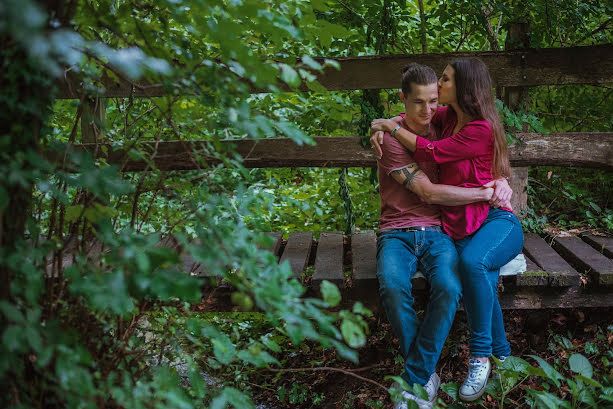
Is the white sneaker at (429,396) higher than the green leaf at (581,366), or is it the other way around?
the green leaf at (581,366)

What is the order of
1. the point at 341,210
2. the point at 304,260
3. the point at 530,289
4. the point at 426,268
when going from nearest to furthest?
the point at 426,268 < the point at 530,289 < the point at 304,260 < the point at 341,210

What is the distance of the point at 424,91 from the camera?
9.75ft

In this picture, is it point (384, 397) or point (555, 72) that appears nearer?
point (384, 397)

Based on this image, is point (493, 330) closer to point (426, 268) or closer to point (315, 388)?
point (426, 268)

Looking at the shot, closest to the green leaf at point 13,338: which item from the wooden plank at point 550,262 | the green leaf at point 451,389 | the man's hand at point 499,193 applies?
the green leaf at point 451,389

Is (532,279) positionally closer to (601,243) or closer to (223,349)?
(601,243)

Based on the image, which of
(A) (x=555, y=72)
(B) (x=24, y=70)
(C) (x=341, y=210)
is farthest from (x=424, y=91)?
(C) (x=341, y=210)

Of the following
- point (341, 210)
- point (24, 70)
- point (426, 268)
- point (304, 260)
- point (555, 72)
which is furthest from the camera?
point (341, 210)

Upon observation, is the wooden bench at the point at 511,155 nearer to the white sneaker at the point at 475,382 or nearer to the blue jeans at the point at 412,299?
the blue jeans at the point at 412,299

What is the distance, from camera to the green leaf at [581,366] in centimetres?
252

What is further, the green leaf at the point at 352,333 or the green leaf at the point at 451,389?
the green leaf at the point at 451,389

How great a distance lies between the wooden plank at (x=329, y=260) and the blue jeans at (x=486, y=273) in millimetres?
685

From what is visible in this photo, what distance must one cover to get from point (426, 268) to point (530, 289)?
72 cm

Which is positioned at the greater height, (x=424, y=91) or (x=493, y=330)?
(x=424, y=91)
